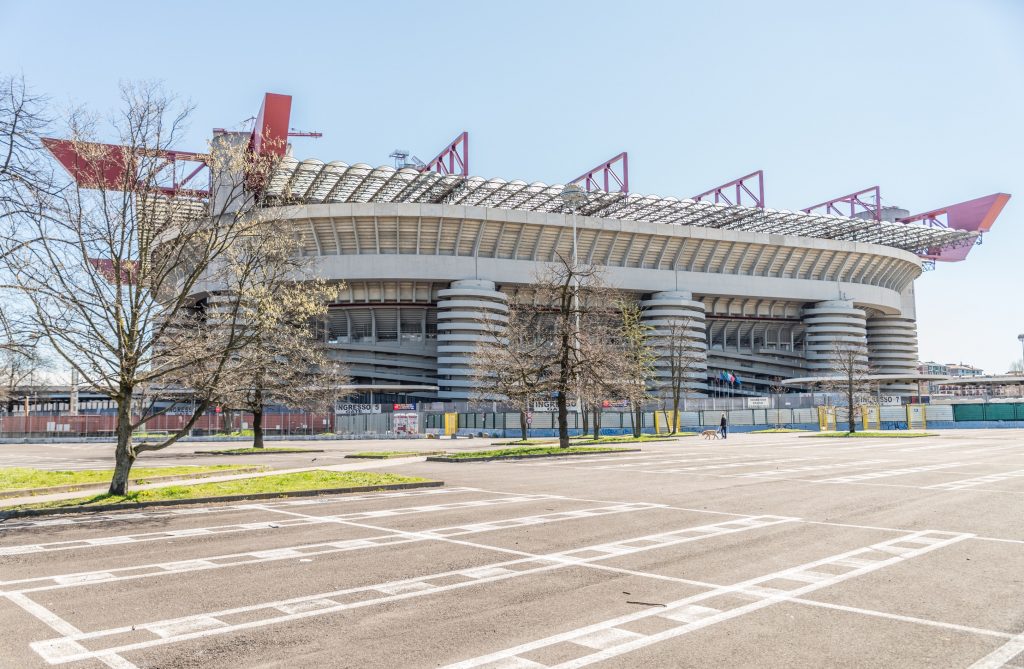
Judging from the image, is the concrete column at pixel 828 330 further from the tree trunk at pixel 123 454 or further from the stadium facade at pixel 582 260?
the tree trunk at pixel 123 454

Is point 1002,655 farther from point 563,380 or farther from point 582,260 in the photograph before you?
point 582,260

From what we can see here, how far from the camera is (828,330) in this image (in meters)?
91.1

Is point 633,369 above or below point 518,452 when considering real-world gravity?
above

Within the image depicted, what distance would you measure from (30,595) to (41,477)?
1354 cm

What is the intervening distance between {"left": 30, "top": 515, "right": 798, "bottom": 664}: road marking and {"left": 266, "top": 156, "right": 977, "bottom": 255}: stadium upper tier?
161ft

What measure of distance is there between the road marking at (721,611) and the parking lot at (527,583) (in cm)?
3

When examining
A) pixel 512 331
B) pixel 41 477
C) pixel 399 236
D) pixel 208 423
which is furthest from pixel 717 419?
pixel 41 477

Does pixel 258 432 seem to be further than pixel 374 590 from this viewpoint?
Yes

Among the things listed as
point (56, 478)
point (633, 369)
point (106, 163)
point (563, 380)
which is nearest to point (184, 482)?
point (56, 478)

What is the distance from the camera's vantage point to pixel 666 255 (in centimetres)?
8350

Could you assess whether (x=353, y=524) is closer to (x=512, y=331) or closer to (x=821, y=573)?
(x=821, y=573)

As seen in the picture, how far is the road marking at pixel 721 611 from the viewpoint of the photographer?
567cm

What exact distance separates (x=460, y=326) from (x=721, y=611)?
68.8m

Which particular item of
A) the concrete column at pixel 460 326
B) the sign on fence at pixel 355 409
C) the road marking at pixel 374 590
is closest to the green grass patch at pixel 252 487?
the road marking at pixel 374 590
